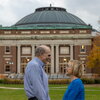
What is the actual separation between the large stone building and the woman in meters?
79.4

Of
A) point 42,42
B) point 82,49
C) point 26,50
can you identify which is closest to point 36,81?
point 82,49

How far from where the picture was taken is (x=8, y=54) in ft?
292

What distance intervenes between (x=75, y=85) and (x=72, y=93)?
0.58 ft

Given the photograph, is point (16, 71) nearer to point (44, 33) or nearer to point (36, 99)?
point (44, 33)

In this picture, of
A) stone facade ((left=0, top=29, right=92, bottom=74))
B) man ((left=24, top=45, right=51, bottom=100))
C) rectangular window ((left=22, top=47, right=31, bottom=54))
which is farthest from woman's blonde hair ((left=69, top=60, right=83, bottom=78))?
rectangular window ((left=22, top=47, right=31, bottom=54))

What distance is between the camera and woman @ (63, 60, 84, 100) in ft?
26.4

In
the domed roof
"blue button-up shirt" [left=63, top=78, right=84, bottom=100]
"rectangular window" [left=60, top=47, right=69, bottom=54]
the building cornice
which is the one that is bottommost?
"blue button-up shirt" [left=63, top=78, right=84, bottom=100]

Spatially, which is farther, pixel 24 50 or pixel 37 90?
pixel 24 50

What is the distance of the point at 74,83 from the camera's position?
26.7 ft

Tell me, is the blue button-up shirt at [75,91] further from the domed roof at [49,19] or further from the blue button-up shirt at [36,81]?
the domed roof at [49,19]

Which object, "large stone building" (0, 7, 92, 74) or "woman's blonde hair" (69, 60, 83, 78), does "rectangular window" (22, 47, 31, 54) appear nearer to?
"large stone building" (0, 7, 92, 74)

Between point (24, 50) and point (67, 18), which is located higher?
point (67, 18)

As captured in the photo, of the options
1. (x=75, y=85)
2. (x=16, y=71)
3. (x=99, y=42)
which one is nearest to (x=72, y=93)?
(x=75, y=85)

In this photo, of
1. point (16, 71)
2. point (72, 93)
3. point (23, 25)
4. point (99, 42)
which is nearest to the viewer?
point (72, 93)
